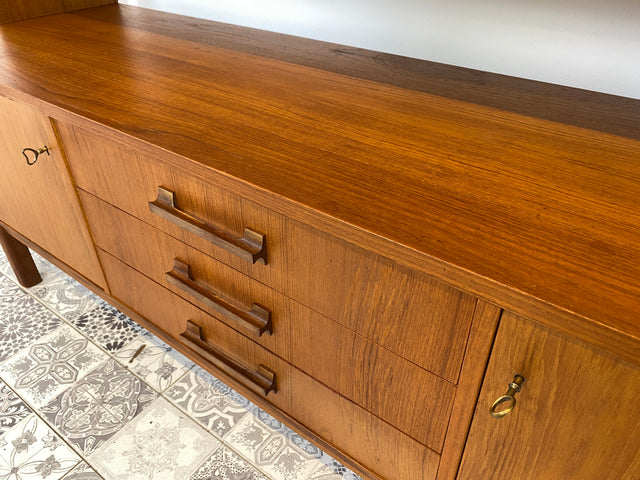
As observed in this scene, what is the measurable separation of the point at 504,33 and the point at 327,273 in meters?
0.56

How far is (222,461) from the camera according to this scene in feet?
3.29

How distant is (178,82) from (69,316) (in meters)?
0.83

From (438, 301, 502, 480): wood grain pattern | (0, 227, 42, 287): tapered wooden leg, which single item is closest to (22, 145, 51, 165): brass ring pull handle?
(0, 227, 42, 287): tapered wooden leg

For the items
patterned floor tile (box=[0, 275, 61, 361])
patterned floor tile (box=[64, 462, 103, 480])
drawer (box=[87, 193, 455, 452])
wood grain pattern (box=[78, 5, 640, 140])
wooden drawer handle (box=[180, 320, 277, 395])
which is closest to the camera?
drawer (box=[87, 193, 455, 452])

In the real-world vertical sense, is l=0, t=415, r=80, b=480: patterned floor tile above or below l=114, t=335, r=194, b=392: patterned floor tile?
below

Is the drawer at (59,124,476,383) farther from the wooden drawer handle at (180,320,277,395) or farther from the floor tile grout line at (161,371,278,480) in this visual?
the floor tile grout line at (161,371,278,480)

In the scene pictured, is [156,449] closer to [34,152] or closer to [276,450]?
[276,450]

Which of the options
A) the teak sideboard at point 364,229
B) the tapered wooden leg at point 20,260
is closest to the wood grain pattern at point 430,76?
the teak sideboard at point 364,229

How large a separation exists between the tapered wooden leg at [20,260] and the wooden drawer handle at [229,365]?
697 mm

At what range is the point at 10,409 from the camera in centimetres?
110

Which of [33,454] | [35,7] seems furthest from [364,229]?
[35,7]

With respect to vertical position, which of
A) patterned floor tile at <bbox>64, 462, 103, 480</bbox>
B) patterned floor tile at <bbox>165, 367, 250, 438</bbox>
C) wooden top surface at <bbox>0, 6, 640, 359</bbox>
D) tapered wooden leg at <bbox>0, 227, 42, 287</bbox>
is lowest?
patterned floor tile at <bbox>64, 462, 103, 480</bbox>

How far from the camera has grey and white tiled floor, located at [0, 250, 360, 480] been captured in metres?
0.99

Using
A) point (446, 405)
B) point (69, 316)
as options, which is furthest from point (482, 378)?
point (69, 316)
